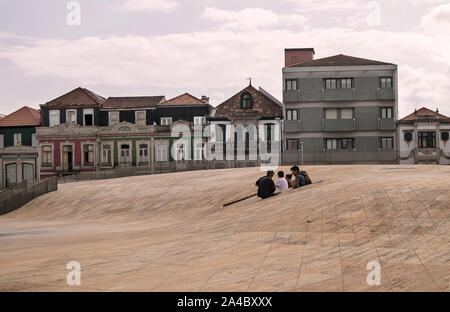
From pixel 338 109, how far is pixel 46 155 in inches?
1255

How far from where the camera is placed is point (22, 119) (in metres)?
59.8

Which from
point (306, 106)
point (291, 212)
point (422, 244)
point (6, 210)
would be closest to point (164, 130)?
point (306, 106)

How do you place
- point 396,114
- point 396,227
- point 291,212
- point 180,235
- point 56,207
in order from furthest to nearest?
1. point 396,114
2. point 56,207
3. point 291,212
4. point 180,235
5. point 396,227

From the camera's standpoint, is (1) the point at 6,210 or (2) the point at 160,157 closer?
(1) the point at 6,210

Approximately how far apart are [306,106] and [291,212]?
39.3 meters

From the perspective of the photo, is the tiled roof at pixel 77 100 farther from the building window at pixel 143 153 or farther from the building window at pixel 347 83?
the building window at pixel 347 83

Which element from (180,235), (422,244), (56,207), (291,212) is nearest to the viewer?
(422,244)

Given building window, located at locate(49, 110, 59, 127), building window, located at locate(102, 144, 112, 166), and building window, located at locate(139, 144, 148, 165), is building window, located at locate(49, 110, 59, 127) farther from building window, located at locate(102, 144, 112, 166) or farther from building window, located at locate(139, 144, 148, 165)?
building window, located at locate(139, 144, 148, 165)

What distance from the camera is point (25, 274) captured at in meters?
9.48

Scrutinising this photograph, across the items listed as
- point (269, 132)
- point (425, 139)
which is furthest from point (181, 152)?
point (425, 139)

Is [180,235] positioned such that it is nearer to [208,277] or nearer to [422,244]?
[208,277]

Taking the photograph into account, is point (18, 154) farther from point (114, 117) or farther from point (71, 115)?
point (114, 117)

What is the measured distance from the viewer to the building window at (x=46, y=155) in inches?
2221

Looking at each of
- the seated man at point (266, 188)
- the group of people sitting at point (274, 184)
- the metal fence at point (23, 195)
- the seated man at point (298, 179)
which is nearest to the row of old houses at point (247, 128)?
the metal fence at point (23, 195)
